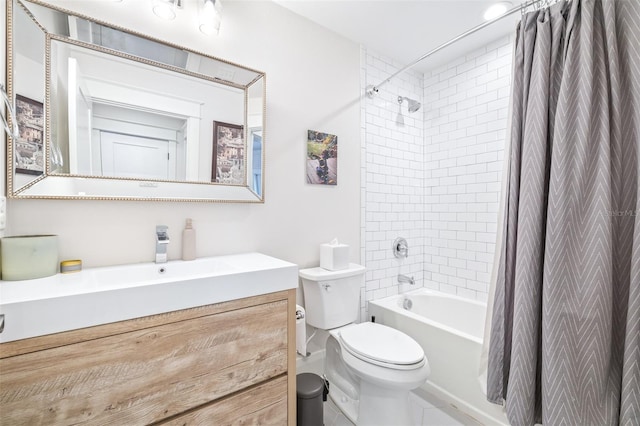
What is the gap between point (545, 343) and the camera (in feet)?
3.84

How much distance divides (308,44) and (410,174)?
4.61 feet

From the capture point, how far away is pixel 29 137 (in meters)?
1.20

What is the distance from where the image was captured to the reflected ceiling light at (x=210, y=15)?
1.50 m

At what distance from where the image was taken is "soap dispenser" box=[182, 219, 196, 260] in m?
1.53

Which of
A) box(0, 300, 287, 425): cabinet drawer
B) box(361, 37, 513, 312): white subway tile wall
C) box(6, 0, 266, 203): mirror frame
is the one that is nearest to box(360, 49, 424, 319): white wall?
box(361, 37, 513, 312): white subway tile wall

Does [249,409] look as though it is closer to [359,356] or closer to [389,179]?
[359,356]

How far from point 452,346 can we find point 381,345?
1.85 ft

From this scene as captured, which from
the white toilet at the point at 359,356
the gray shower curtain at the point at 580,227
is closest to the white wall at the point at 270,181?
the white toilet at the point at 359,356

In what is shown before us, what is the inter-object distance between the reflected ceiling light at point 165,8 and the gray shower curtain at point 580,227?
5.73 feet

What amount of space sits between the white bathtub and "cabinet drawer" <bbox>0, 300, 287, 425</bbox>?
3.67 ft

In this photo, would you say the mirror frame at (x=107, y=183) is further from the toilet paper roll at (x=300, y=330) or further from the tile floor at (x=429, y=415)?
the tile floor at (x=429, y=415)

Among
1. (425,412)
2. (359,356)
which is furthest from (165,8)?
(425,412)

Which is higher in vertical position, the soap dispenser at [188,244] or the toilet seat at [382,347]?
the soap dispenser at [188,244]

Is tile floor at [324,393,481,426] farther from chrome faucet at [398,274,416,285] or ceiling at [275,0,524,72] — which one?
ceiling at [275,0,524,72]
